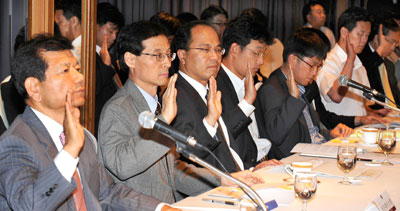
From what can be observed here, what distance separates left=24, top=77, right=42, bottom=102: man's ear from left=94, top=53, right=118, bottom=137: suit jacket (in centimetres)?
175

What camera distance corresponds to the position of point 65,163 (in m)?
1.63

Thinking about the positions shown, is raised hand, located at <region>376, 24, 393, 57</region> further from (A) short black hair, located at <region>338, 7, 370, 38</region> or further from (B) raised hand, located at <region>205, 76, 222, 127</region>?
(B) raised hand, located at <region>205, 76, 222, 127</region>

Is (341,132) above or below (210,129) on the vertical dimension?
below

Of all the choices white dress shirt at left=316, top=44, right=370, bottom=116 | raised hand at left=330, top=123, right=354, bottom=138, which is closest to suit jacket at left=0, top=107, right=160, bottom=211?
raised hand at left=330, top=123, right=354, bottom=138

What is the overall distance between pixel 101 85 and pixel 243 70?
38.7 inches

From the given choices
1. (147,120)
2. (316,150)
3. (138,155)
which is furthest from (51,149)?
(316,150)

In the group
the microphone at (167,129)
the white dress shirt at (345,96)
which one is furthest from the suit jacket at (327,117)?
the microphone at (167,129)

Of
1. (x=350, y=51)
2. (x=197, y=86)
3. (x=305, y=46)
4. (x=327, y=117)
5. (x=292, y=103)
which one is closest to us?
(x=197, y=86)

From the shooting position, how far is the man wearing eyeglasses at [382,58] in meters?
5.11

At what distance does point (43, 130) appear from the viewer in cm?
181

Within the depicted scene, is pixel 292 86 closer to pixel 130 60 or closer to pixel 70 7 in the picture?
pixel 130 60

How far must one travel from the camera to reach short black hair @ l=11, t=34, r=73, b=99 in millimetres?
1863

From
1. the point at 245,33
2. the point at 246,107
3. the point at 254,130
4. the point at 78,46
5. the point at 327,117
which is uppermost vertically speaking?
the point at 245,33

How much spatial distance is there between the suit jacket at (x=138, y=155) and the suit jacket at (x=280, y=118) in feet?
3.04
